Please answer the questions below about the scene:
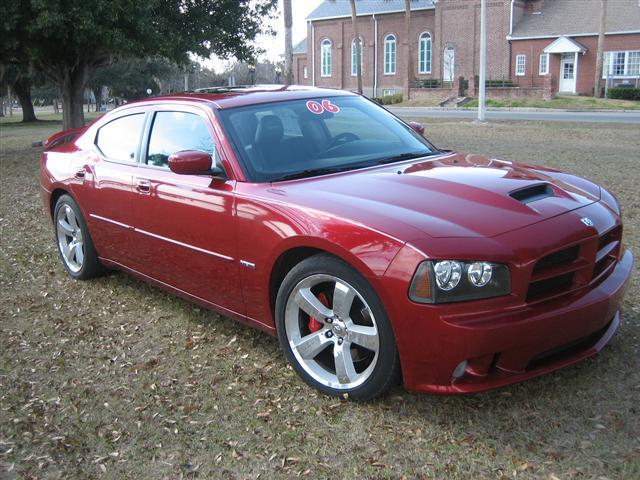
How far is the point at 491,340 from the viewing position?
311 cm

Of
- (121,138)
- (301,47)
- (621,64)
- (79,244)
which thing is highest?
(301,47)

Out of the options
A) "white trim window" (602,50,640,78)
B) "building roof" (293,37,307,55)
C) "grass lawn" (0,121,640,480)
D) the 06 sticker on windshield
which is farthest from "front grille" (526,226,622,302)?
"building roof" (293,37,307,55)

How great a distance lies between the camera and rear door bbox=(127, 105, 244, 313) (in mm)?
4172

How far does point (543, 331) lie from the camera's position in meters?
3.22

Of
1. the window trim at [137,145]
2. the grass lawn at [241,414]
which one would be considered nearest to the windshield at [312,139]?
the window trim at [137,145]

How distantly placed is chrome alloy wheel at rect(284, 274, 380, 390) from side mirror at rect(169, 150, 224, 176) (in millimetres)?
1028

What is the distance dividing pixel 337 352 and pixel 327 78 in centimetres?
6188

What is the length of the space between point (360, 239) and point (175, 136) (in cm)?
201

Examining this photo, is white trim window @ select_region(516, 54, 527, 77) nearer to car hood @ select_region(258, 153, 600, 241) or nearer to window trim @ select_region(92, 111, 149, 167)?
window trim @ select_region(92, 111, 149, 167)

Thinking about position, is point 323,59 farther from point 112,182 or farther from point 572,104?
point 112,182

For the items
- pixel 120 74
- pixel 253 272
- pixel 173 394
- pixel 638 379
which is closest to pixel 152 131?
pixel 253 272

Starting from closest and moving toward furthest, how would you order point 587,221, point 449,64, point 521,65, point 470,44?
point 587,221
point 521,65
point 470,44
point 449,64

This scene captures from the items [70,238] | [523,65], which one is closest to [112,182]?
[70,238]

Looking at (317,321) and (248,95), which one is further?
(248,95)
